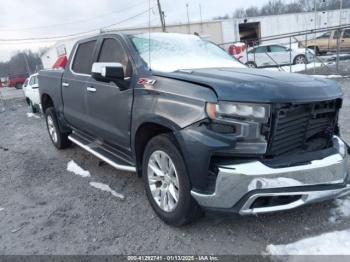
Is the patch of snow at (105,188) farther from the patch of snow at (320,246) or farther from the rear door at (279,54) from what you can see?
the rear door at (279,54)

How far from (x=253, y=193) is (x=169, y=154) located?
820 millimetres

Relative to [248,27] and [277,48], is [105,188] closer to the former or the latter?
[277,48]

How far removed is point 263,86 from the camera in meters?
2.64

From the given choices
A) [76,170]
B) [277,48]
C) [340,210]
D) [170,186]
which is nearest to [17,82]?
[277,48]

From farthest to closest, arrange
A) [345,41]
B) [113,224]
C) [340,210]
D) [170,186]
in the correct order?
[345,41]
[113,224]
[340,210]
[170,186]

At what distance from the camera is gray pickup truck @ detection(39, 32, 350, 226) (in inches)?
102

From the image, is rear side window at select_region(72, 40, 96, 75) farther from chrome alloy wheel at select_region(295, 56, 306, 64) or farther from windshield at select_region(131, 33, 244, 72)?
chrome alloy wheel at select_region(295, 56, 306, 64)

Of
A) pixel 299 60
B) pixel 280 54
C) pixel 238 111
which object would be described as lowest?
pixel 299 60

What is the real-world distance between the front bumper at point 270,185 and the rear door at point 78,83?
2.58 metres

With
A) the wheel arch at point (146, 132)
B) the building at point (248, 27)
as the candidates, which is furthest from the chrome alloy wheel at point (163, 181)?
the building at point (248, 27)

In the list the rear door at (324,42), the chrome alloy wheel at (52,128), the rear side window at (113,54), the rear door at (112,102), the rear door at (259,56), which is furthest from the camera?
the rear door at (324,42)

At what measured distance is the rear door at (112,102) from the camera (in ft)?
11.8

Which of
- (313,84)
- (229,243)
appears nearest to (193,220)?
(229,243)

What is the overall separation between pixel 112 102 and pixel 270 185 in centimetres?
208
